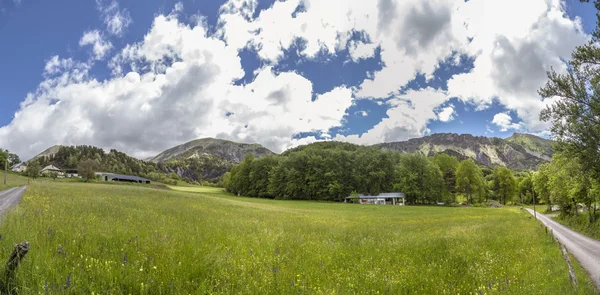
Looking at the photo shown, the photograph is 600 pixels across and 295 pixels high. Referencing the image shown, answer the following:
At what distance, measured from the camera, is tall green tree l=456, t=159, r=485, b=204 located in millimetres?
113444

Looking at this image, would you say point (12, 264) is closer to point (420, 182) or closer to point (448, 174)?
point (420, 182)

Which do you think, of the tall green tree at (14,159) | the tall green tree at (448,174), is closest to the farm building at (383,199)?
the tall green tree at (448,174)

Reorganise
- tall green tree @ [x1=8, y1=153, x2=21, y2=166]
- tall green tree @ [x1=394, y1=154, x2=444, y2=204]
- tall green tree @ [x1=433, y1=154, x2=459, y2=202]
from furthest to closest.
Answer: tall green tree @ [x1=8, y1=153, x2=21, y2=166]
tall green tree @ [x1=433, y1=154, x2=459, y2=202]
tall green tree @ [x1=394, y1=154, x2=444, y2=204]

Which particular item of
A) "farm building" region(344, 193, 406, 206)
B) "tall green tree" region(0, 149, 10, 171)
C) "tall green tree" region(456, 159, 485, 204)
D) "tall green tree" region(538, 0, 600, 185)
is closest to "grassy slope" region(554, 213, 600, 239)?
"tall green tree" region(538, 0, 600, 185)

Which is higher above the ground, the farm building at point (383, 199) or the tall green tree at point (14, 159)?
the tall green tree at point (14, 159)

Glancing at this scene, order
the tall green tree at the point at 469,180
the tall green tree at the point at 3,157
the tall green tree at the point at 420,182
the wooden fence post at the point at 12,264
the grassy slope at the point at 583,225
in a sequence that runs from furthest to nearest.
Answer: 1. the tall green tree at the point at 3,157
2. the tall green tree at the point at 469,180
3. the tall green tree at the point at 420,182
4. the grassy slope at the point at 583,225
5. the wooden fence post at the point at 12,264

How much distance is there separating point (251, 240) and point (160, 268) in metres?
5.79

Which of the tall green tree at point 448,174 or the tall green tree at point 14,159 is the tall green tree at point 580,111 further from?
the tall green tree at point 14,159

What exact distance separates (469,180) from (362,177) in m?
44.5

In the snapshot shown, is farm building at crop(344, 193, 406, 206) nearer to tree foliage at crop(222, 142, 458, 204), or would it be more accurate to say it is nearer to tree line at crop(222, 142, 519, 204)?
tree foliage at crop(222, 142, 458, 204)

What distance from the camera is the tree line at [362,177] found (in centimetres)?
10544

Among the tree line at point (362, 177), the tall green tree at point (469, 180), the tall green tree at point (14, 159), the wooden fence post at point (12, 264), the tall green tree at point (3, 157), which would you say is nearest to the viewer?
the wooden fence post at point (12, 264)

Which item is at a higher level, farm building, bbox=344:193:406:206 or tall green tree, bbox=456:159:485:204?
tall green tree, bbox=456:159:485:204

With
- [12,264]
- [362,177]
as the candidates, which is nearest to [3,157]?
[362,177]
